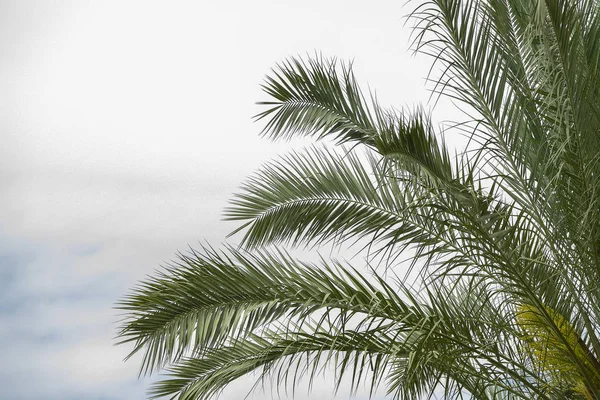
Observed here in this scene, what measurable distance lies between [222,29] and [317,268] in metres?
9.17

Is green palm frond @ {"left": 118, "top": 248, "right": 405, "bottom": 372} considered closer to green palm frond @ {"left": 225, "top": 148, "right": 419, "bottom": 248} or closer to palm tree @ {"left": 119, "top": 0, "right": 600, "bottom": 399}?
palm tree @ {"left": 119, "top": 0, "right": 600, "bottom": 399}

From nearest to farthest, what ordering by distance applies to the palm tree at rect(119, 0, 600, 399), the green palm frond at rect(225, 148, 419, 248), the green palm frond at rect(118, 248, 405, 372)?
the palm tree at rect(119, 0, 600, 399)
the green palm frond at rect(118, 248, 405, 372)
the green palm frond at rect(225, 148, 419, 248)

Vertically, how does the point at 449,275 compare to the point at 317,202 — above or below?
below

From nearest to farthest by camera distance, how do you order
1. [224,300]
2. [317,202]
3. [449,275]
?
[449,275]
[224,300]
[317,202]

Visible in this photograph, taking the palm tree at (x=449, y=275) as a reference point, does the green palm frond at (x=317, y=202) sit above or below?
above

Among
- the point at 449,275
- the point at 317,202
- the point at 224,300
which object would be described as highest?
the point at 317,202

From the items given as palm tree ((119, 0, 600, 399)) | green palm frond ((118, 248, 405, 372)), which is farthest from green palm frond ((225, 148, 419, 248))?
green palm frond ((118, 248, 405, 372))

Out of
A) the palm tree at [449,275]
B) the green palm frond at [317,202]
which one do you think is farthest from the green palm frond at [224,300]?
the green palm frond at [317,202]

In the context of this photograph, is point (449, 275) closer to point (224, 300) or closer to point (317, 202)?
point (224, 300)

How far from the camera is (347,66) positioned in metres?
5.36

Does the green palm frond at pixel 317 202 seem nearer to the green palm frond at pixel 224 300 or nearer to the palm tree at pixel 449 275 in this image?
the palm tree at pixel 449 275

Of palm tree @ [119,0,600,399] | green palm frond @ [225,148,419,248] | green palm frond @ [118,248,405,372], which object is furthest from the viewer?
green palm frond @ [225,148,419,248]

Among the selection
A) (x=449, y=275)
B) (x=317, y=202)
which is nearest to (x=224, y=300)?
(x=317, y=202)

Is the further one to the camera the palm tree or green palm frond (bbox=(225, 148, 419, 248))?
green palm frond (bbox=(225, 148, 419, 248))
